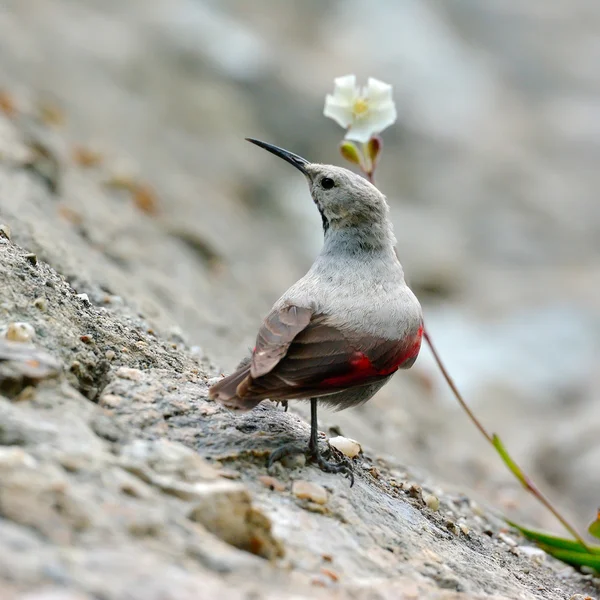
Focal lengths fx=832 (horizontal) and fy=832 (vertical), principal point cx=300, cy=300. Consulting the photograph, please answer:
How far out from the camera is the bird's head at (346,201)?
3.86m

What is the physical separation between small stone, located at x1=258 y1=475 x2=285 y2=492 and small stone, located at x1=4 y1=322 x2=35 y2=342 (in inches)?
35.8

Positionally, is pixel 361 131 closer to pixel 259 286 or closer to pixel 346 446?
pixel 346 446

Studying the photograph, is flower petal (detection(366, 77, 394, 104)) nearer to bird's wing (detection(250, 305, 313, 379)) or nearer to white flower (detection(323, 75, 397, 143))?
white flower (detection(323, 75, 397, 143))

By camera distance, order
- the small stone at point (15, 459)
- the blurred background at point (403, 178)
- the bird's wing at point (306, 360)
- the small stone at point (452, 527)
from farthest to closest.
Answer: the blurred background at point (403, 178) → the small stone at point (452, 527) → the bird's wing at point (306, 360) → the small stone at point (15, 459)

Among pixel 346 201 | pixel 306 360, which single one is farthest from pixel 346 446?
pixel 346 201

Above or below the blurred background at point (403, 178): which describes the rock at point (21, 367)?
below

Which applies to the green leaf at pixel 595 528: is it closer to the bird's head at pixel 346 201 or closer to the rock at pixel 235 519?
the bird's head at pixel 346 201

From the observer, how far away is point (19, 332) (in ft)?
9.07

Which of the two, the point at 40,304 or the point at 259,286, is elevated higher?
the point at 259,286

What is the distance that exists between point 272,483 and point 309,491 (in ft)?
0.44

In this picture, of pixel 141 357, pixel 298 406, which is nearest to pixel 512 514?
pixel 298 406

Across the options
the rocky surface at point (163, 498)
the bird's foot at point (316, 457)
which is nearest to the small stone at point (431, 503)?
the rocky surface at point (163, 498)

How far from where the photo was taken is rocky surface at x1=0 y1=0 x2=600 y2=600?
2305mm

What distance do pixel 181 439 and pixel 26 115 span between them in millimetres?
5588
